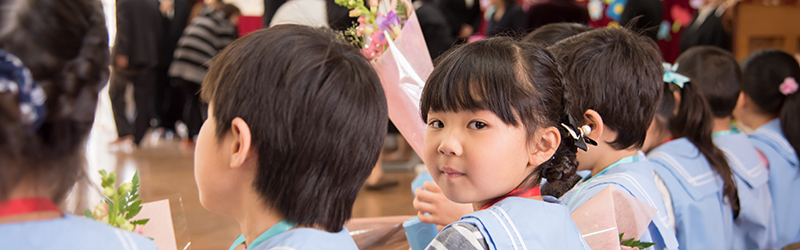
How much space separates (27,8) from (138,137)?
16.1 ft

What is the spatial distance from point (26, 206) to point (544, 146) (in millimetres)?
687

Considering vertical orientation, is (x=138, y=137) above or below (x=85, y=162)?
below

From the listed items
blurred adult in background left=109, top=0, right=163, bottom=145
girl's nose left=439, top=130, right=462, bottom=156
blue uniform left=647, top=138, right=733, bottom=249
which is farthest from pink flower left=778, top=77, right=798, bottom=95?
Answer: blurred adult in background left=109, top=0, right=163, bottom=145

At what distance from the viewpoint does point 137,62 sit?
480 centimetres

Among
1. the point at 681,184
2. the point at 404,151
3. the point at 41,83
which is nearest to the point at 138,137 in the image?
the point at 404,151

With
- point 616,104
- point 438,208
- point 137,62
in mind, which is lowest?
point 137,62

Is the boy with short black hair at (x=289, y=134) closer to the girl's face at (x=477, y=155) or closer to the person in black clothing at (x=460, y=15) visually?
the girl's face at (x=477, y=155)

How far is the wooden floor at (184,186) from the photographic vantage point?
250cm

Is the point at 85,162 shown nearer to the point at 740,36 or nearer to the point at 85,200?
the point at 85,200

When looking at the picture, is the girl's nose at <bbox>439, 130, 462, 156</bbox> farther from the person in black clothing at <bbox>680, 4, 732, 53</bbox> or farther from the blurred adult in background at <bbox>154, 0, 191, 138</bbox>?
the blurred adult in background at <bbox>154, 0, 191, 138</bbox>

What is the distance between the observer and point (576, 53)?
1239mm

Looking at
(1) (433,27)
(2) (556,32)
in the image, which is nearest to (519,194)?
(2) (556,32)

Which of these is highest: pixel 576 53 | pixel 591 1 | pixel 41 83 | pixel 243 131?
pixel 41 83

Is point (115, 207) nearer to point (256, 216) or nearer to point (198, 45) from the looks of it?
point (256, 216)
